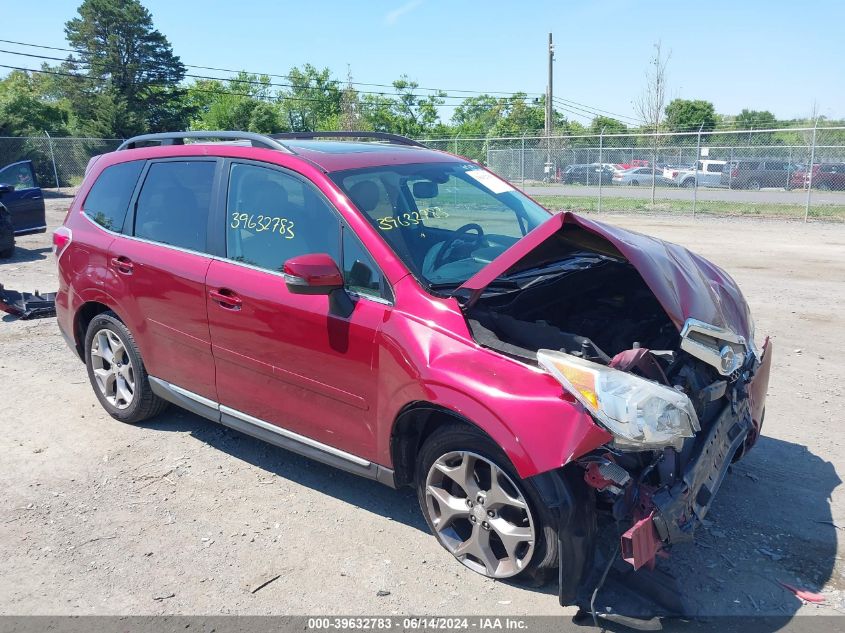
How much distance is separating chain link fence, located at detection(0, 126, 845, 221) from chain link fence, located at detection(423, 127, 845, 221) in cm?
3

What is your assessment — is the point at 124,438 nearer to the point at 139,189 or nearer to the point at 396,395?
the point at 139,189

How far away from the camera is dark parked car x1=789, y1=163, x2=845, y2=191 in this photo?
20995 mm

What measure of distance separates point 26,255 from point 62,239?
9.46m

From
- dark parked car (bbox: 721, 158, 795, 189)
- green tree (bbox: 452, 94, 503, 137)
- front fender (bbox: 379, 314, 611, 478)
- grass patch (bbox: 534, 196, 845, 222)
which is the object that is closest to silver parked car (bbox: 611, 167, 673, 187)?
grass patch (bbox: 534, 196, 845, 222)

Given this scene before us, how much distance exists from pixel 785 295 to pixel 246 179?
7175mm

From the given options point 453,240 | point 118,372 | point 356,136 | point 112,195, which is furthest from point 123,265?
point 453,240

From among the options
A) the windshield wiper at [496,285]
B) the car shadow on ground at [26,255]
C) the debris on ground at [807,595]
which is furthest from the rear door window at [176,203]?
the car shadow on ground at [26,255]

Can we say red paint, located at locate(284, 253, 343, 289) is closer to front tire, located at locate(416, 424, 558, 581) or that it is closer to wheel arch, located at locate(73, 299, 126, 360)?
front tire, located at locate(416, 424, 558, 581)

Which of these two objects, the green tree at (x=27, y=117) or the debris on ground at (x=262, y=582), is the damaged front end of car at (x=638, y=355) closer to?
the debris on ground at (x=262, y=582)

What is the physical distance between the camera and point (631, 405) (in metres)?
2.68

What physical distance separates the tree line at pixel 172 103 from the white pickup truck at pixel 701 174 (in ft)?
33.7

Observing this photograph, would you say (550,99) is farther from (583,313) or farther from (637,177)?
(583,313)

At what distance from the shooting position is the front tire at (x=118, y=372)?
4.86 meters

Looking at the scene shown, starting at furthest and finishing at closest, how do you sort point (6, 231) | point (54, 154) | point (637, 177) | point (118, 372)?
point (54, 154)
point (637, 177)
point (6, 231)
point (118, 372)
